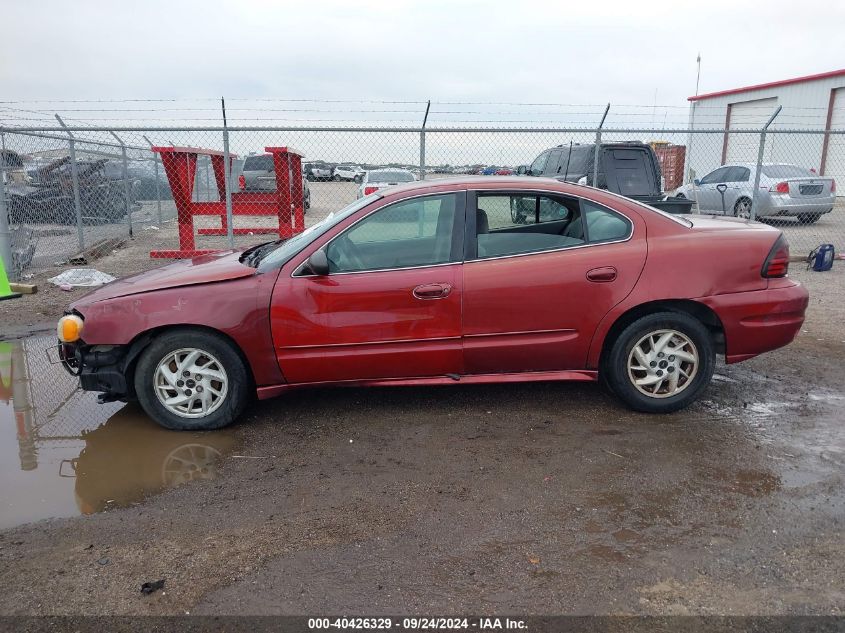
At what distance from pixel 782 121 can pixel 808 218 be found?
45.8 ft

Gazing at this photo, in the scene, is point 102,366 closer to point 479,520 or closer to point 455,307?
point 455,307

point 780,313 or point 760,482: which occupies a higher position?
point 780,313

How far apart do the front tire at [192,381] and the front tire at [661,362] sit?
2.53 meters

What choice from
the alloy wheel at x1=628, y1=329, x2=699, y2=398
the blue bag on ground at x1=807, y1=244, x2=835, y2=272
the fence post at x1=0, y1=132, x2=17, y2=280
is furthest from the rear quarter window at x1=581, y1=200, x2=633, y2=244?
the fence post at x1=0, y1=132, x2=17, y2=280

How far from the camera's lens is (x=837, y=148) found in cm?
2277

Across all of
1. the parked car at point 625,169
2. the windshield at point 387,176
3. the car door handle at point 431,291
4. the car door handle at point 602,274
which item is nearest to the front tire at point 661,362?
the car door handle at point 602,274

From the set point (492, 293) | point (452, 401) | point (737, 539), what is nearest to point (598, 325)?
point (492, 293)

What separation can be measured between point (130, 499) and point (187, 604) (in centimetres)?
109

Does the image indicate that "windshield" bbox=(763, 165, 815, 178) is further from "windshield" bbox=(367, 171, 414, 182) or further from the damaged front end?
the damaged front end

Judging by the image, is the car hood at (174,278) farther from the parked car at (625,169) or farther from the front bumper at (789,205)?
the front bumper at (789,205)

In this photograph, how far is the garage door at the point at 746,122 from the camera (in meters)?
25.6

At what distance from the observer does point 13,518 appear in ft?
10.8

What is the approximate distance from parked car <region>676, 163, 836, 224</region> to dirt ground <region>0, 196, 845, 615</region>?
35.3 feet

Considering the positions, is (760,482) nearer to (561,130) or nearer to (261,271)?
(261,271)
